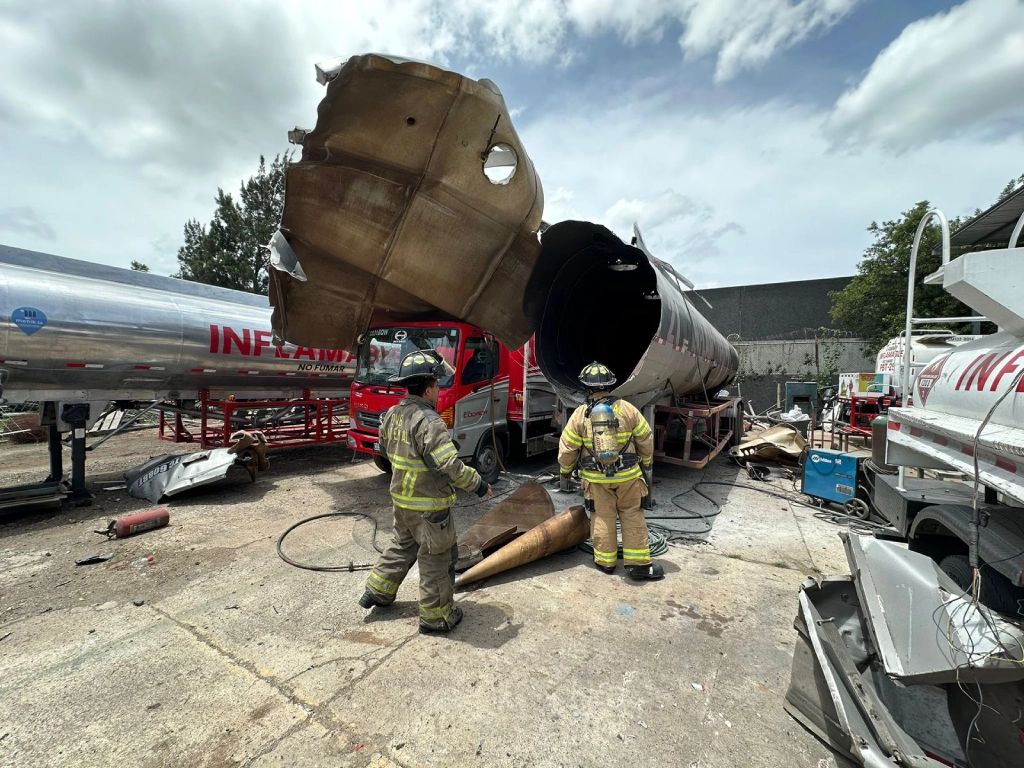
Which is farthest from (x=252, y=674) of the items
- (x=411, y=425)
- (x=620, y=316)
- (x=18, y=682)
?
(x=620, y=316)

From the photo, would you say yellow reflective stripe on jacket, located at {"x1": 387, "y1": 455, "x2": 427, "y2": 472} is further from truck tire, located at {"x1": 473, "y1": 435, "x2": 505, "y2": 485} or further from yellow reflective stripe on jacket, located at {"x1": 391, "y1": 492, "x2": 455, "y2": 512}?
truck tire, located at {"x1": 473, "y1": 435, "x2": 505, "y2": 485}

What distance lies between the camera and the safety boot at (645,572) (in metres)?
3.85

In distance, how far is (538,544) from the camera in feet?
13.3

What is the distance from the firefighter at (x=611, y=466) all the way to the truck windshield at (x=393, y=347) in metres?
2.50

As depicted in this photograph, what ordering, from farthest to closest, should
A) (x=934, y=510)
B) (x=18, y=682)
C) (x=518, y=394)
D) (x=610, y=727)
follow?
(x=518, y=394)
(x=934, y=510)
(x=18, y=682)
(x=610, y=727)

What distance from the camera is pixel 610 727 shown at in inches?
90.8

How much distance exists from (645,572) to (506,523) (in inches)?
52.6

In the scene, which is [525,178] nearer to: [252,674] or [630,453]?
[630,453]

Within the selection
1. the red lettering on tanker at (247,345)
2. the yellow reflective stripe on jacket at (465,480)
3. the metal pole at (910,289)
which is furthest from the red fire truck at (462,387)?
the metal pole at (910,289)

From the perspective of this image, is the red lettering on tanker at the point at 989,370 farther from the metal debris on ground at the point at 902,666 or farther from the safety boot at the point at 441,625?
the safety boot at the point at 441,625

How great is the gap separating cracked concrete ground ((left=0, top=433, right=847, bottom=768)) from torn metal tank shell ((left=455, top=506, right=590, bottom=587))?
114mm

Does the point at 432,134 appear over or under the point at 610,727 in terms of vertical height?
over

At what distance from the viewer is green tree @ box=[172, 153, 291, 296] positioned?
2419 cm

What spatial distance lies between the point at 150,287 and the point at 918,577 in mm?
8627
